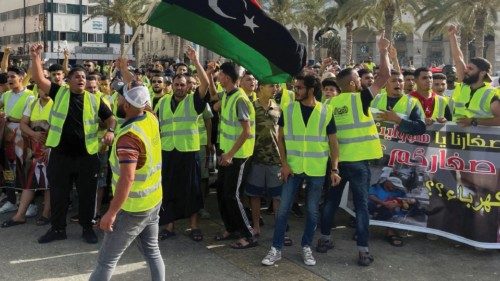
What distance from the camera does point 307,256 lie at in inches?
208

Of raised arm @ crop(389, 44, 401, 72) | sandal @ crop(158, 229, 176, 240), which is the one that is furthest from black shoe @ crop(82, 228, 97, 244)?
raised arm @ crop(389, 44, 401, 72)

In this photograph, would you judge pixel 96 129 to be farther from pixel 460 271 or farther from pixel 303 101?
pixel 460 271

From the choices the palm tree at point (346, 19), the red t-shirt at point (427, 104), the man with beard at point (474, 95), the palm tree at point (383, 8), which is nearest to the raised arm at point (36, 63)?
the red t-shirt at point (427, 104)

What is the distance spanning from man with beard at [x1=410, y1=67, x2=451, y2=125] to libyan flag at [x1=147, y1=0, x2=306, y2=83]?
161 cm

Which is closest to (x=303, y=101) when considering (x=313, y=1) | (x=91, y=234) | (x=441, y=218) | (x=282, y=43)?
(x=282, y=43)

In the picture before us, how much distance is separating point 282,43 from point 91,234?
9.37 ft

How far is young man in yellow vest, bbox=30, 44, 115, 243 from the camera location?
587 centimetres

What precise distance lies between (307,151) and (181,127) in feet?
4.96

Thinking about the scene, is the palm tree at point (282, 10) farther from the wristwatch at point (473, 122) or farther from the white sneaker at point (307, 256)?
the white sneaker at point (307, 256)

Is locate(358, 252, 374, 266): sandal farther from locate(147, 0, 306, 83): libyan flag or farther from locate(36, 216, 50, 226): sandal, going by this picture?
locate(36, 216, 50, 226): sandal

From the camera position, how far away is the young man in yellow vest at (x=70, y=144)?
5871 millimetres

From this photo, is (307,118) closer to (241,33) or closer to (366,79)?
(241,33)

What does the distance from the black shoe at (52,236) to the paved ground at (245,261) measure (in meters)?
0.07

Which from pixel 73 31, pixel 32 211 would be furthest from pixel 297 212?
pixel 73 31
